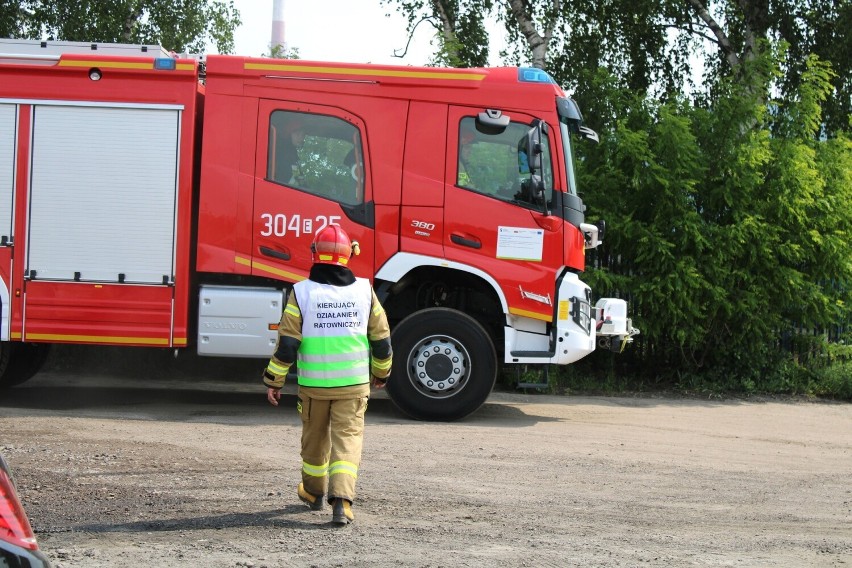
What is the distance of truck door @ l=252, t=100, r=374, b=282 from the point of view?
10.5 metres

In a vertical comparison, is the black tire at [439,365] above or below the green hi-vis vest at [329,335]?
below

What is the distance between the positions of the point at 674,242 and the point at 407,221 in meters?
4.53

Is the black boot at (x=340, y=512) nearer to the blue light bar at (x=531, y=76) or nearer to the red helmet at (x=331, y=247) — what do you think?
the red helmet at (x=331, y=247)

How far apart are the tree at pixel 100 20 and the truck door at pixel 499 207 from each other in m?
12.7

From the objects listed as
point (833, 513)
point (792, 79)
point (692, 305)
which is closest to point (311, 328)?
point (833, 513)

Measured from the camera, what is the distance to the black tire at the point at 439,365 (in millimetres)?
10695

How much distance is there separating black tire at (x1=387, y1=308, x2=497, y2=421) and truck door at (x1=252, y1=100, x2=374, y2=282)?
0.72m

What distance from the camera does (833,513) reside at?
7.29 metres

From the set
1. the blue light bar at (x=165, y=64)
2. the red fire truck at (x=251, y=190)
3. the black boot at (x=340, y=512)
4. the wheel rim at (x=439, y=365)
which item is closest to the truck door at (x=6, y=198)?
the red fire truck at (x=251, y=190)

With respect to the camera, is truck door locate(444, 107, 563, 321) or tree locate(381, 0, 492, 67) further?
tree locate(381, 0, 492, 67)

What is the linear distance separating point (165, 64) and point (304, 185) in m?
1.74

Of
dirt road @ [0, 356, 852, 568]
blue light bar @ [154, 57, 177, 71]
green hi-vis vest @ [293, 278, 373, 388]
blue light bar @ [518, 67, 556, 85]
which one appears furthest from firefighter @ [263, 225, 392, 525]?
blue light bar @ [154, 57, 177, 71]

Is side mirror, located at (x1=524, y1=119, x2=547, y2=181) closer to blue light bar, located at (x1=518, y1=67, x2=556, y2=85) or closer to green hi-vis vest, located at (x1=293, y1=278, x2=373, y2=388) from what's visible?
blue light bar, located at (x1=518, y1=67, x2=556, y2=85)

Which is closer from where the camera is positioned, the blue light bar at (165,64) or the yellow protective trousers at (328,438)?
the yellow protective trousers at (328,438)
